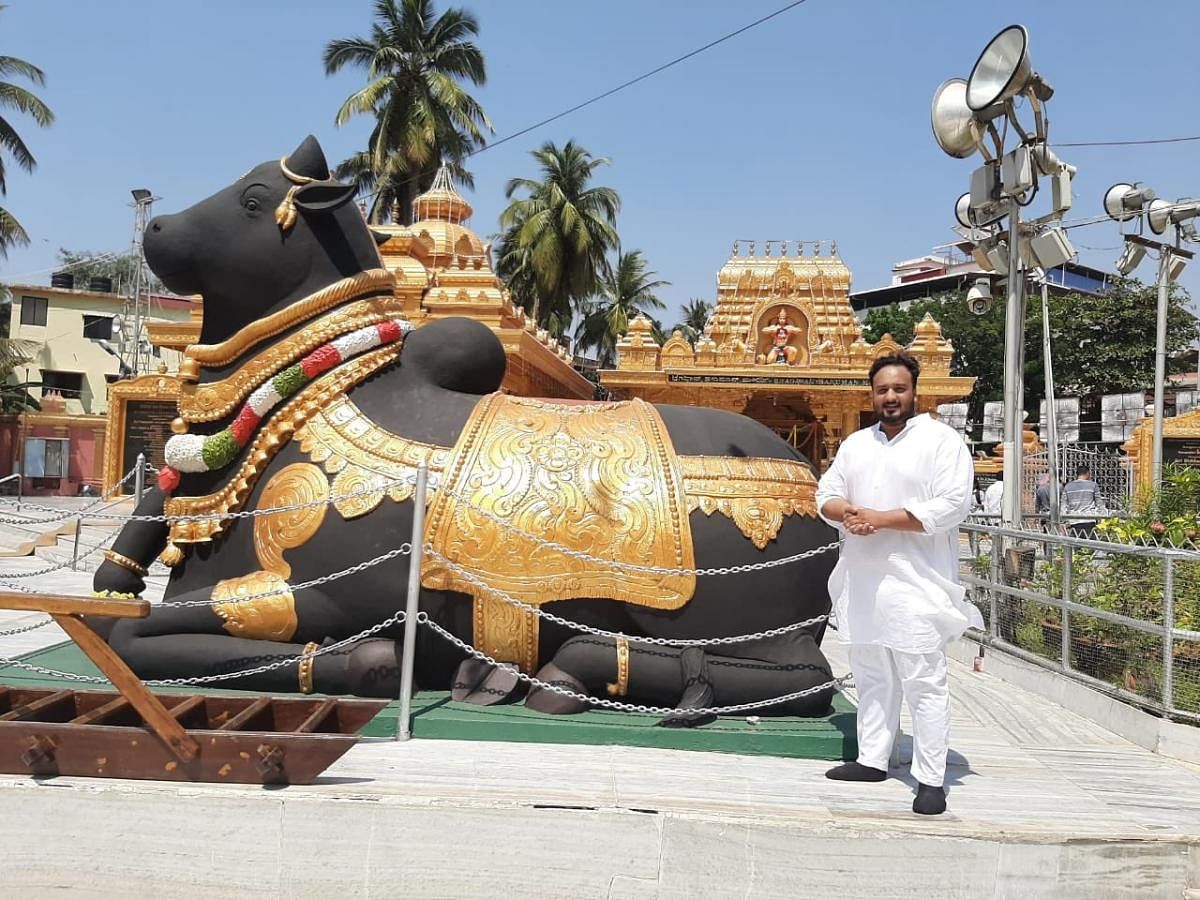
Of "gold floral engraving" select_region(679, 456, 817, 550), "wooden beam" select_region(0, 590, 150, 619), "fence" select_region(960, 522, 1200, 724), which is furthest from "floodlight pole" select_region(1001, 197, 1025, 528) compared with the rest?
"wooden beam" select_region(0, 590, 150, 619)

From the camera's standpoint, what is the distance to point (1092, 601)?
5.52 metres

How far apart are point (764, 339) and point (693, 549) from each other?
21329 millimetres

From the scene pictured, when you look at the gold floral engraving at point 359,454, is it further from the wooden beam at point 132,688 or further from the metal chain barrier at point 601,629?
the wooden beam at point 132,688

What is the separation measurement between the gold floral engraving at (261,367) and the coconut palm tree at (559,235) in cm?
2465


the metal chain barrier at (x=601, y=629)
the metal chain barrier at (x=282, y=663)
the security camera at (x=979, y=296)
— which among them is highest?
the security camera at (x=979, y=296)

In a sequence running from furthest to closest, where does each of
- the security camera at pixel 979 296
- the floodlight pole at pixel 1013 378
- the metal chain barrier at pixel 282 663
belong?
the security camera at pixel 979 296 → the floodlight pole at pixel 1013 378 → the metal chain barrier at pixel 282 663

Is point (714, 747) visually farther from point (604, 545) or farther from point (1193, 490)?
point (1193, 490)

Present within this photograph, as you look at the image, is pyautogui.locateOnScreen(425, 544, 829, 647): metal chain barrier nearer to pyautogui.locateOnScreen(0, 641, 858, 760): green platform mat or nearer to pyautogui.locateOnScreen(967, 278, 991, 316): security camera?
→ pyautogui.locateOnScreen(0, 641, 858, 760): green platform mat

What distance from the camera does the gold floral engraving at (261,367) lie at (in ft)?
13.6

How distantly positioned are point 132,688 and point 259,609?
2.83 ft

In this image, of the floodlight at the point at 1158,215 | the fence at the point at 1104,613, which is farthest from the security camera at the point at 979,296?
the fence at the point at 1104,613

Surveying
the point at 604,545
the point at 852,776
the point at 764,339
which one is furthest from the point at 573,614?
the point at 764,339

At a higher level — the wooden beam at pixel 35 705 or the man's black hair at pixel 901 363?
the man's black hair at pixel 901 363

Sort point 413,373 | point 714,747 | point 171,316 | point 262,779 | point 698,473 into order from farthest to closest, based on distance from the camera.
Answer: point 171,316
point 413,373
point 698,473
point 714,747
point 262,779
